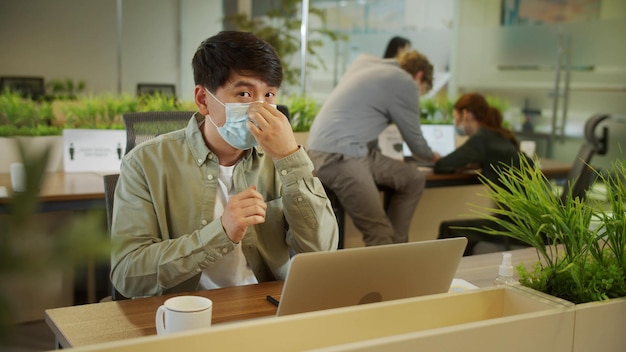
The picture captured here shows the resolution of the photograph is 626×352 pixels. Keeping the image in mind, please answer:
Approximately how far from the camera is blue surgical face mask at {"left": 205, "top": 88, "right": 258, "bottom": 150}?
5.83 feet

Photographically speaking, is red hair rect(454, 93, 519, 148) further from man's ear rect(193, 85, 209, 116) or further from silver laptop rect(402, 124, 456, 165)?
man's ear rect(193, 85, 209, 116)

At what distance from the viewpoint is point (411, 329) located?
3.40 feet

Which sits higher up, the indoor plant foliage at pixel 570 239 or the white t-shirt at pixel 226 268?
the indoor plant foliage at pixel 570 239

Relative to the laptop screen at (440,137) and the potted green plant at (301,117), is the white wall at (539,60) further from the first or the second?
the potted green plant at (301,117)

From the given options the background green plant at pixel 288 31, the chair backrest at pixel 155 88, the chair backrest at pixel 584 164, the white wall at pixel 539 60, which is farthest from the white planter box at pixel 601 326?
the chair backrest at pixel 155 88

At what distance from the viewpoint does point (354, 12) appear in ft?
23.8

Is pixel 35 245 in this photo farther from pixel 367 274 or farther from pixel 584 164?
pixel 584 164

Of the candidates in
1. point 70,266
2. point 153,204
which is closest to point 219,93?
point 153,204

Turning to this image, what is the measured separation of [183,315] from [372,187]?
8.62 ft

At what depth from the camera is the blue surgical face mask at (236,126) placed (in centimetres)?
178

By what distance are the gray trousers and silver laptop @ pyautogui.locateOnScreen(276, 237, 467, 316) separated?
2458mm

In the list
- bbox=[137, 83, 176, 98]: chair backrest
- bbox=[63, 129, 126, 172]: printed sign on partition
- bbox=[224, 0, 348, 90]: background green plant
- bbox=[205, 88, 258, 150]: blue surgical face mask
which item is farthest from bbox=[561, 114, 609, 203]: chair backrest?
bbox=[137, 83, 176, 98]: chair backrest

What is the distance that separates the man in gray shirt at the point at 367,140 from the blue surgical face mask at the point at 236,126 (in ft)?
6.54

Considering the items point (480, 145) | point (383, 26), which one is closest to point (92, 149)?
point (480, 145)
